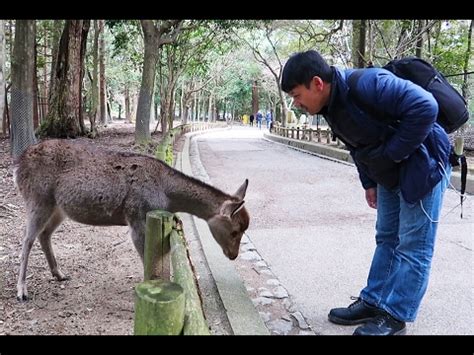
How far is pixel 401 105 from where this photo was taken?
9.14ft

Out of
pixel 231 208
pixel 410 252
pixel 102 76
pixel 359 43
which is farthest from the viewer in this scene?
pixel 102 76

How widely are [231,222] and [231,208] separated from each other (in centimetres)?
13

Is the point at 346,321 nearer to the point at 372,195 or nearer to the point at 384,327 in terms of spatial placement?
the point at 384,327

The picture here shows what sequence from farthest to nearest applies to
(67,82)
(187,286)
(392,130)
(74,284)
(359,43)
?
1. (67,82)
2. (359,43)
3. (74,284)
4. (392,130)
5. (187,286)

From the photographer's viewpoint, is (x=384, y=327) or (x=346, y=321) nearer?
(x=384, y=327)

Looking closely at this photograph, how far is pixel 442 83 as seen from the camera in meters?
3.02

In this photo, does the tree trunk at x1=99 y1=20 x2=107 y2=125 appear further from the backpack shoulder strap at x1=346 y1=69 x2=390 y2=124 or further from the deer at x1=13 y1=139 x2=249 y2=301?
the backpack shoulder strap at x1=346 y1=69 x2=390 y2=124

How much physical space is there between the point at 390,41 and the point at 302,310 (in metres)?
17.1

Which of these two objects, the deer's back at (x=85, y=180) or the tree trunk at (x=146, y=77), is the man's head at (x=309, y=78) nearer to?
the deer's back at (x=85, y=180)

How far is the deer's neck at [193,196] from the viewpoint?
4.21 m

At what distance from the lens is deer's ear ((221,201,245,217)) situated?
3.98m

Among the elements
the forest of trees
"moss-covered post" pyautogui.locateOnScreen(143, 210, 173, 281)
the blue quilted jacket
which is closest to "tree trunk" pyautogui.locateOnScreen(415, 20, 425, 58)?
the forest of trees

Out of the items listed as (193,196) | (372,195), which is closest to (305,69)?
(372,195)
